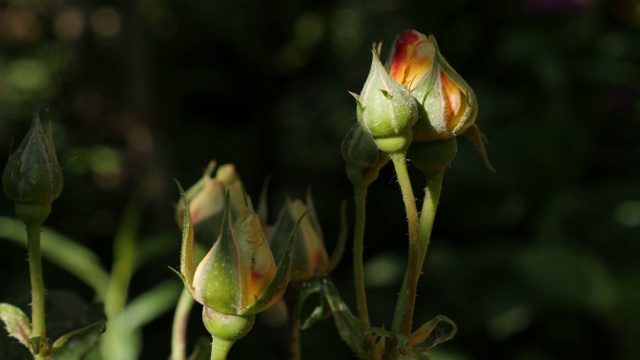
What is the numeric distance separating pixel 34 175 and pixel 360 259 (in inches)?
9.3

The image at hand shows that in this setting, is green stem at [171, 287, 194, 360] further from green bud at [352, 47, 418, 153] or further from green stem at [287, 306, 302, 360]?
green bud at [352, 47, 418, 153]

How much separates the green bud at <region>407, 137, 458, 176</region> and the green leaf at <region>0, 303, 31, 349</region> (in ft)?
1.00

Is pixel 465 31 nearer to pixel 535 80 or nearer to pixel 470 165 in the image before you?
pixel 535 80

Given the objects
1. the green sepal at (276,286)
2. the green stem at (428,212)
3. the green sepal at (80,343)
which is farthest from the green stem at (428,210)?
the green sepal at (80,343)

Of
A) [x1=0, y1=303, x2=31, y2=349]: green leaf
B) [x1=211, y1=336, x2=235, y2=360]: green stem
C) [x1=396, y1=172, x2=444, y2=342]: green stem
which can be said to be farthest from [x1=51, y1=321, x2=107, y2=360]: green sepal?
[x1=396, y1=172, x2=444, y2=342]: green stem

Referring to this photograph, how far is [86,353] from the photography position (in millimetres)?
633

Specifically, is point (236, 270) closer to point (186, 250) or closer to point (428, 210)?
point (186, 250)

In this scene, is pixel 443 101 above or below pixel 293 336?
above

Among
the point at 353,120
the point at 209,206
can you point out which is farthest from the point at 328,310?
the point at 353,120

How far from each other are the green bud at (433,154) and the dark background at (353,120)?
1362 mm

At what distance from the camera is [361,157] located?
0.67m

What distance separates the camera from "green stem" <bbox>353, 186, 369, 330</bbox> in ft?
2.01

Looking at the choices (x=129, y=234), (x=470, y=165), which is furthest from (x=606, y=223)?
(x=129, y=234)

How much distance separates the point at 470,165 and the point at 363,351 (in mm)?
2132
